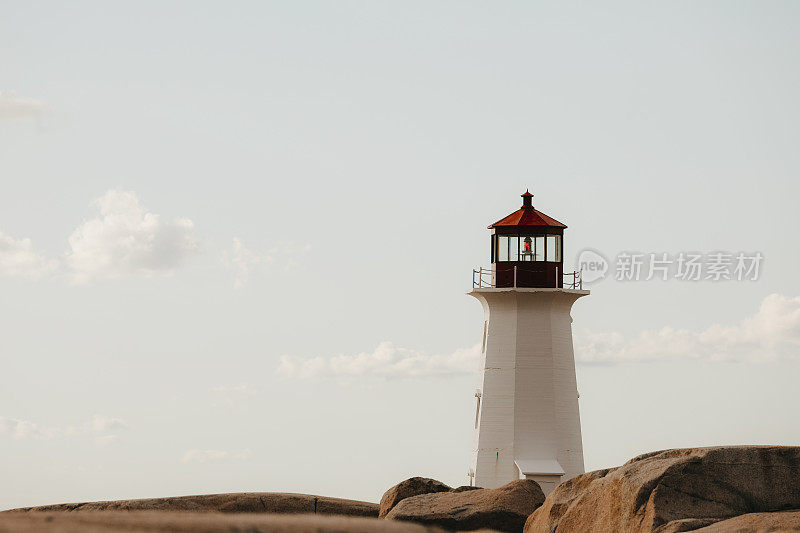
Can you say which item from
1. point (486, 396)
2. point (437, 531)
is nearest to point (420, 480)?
point (486, 396)

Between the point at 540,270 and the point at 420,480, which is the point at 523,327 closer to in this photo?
the point at 540,270

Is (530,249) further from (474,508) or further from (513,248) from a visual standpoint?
(474,508)

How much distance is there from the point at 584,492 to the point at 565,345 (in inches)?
349

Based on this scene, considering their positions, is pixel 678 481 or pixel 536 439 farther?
pixel 536 439

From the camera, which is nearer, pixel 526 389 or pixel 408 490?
pixel 408 490

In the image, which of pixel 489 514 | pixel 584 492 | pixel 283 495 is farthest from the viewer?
pixel 283 495

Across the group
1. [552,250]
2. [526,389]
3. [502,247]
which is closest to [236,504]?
[526,389]

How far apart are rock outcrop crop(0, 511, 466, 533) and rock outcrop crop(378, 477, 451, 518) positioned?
12.3m

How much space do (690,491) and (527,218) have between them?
10933 millimetres

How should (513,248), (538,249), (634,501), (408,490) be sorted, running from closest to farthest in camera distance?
(634,501) → (408,490) → (538,249) → (513,248)

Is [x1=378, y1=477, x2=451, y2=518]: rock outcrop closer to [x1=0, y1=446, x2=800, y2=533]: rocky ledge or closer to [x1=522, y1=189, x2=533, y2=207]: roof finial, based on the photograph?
[x1=0, y1=446, x2=800, y2=533]: rocky ledge

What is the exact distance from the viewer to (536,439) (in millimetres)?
21062

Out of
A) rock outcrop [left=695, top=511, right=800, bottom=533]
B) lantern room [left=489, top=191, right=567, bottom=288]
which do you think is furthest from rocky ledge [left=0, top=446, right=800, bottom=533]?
lantern room [left=489, top=191, right=567, bottom=288]

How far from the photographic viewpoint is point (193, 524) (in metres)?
4.17
